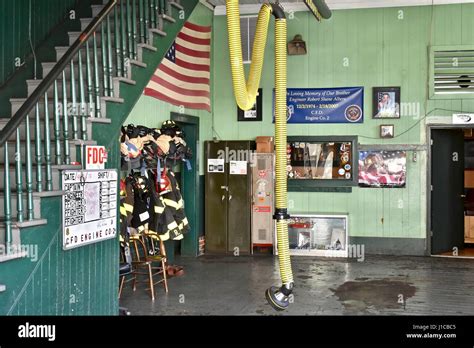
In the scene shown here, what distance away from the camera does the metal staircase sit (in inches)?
157

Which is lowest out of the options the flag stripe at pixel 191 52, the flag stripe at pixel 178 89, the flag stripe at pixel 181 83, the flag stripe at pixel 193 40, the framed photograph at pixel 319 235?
the framed photograph at pixel 319 235

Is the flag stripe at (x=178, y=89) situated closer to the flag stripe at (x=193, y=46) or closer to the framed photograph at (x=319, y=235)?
the flag stripe at (x=193, y=46)

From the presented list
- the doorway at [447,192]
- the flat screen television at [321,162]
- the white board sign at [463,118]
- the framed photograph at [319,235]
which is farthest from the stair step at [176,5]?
the white board sign at [463,118]

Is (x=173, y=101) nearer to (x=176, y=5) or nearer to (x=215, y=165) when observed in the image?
(x=215, y=165)

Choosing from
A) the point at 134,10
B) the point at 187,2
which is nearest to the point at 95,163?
the point at 134,10

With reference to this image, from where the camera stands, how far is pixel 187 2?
646 centimetres

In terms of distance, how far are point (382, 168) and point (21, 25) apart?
6.59 metres

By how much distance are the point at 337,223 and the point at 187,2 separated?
509 centimetres

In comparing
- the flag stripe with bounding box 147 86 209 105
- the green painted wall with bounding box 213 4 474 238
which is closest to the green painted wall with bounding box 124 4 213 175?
the flag stripe with bounding box 147 86 209 105

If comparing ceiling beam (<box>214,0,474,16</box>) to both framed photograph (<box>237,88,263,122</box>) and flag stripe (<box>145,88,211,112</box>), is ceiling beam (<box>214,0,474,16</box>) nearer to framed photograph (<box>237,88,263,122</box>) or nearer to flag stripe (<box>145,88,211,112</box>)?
framed photograph (<box>237,88,263,122</box>)

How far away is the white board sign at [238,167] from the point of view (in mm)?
10219

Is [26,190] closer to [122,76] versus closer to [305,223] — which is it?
[122,76]

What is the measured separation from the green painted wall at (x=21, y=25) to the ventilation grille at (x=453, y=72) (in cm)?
645

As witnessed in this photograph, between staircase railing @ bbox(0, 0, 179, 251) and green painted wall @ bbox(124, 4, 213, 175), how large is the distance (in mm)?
2157
